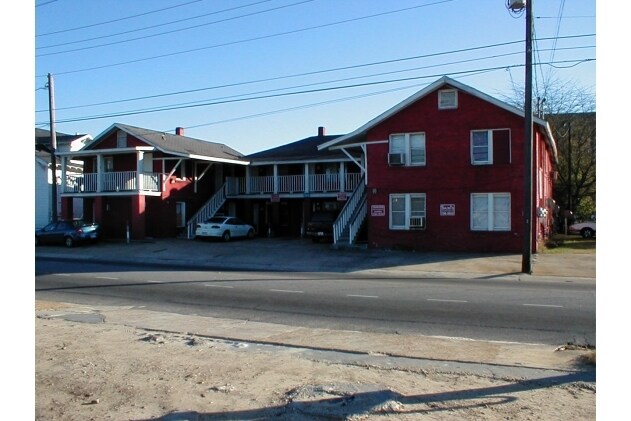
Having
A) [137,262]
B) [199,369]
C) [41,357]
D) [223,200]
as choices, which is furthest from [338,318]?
[223,200]

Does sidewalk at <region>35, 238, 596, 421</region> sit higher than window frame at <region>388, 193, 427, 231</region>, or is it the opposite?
window frame at <region>388, 193, 427, 231</region>

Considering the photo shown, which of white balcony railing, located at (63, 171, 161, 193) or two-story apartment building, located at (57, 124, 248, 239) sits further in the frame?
two-story apartment building, located at (57, 124, 248, 239)

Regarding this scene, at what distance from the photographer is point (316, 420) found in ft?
17.1

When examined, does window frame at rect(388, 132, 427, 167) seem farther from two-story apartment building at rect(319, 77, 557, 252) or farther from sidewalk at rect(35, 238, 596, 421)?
sidewalk at rect(35, 238, 596, 421)

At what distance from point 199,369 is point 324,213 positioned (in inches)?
958

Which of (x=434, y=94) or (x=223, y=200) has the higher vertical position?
(x=434, y=94)

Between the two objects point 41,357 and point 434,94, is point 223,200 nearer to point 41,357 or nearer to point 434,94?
point 434,94

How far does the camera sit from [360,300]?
13.5m

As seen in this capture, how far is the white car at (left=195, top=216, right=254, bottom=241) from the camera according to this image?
3334cm

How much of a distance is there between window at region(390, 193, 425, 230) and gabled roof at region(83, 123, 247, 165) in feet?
46.5

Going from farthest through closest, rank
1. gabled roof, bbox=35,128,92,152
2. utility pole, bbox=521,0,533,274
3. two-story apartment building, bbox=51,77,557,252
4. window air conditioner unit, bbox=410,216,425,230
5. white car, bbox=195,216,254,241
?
1. gabled roof, bbox=35,128,92,152
2. white car, bbox=195,216,254,241
3. window air conditioner unit, bbox=410,216,425,230
4. two-story apartment building, bbox=51,77,557,252
5. utility pole, bbox=521,0,533,274

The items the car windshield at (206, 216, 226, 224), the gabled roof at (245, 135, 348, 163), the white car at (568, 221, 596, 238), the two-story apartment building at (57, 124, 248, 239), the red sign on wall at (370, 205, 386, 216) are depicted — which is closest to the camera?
the red sign on wall at (370, 205, 386, 216)

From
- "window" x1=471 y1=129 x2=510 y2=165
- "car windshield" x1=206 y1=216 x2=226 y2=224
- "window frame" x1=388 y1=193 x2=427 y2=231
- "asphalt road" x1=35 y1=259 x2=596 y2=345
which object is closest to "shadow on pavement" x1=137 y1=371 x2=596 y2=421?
"asphalt road" x1=35 y1=259 x2=596 y2=345

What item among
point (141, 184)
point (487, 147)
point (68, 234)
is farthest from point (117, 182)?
point (487, 147)
